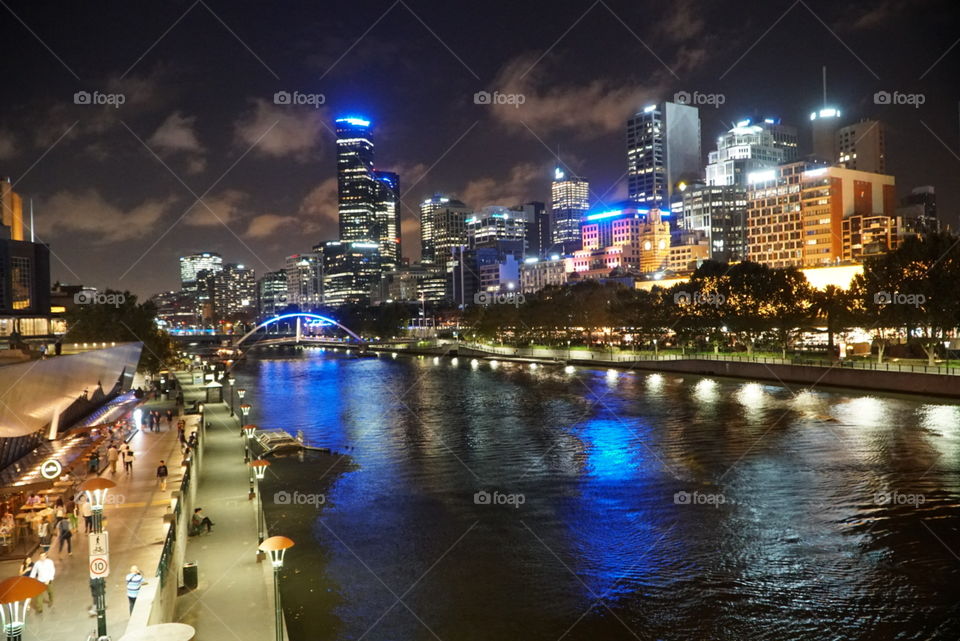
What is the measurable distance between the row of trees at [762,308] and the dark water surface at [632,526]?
9871 mm

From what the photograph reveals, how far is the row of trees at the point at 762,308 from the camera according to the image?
4722cm

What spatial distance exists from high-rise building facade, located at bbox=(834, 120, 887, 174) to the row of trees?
9329 cm

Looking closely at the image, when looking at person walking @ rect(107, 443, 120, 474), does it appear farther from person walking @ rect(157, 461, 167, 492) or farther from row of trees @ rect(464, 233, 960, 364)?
row of trees @ rect(464, 233, 960, 364)

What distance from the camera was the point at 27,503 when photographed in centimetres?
A: 1744

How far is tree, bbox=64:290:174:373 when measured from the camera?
187ft

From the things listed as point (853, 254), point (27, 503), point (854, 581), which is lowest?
point (854, 581)

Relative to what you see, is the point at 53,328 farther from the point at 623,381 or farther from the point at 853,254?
the point at 853,254

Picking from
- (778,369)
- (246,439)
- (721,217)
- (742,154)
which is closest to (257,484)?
(246,439)

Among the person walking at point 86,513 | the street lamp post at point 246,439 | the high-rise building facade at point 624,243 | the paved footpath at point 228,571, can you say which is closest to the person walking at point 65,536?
the person walking at point 86,513

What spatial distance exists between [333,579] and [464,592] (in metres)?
3.34

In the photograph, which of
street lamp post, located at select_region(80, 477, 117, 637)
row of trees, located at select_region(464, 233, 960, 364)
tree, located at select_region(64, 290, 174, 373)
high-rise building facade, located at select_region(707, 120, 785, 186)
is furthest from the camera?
high-rise building facade, located at select_region(707, 120, 785, 186)

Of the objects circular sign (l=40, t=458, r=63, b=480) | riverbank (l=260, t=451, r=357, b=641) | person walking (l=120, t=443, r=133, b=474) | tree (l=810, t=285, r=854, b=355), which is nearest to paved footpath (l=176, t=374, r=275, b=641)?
riverbank (l=260, t=451, r=357, b=641)

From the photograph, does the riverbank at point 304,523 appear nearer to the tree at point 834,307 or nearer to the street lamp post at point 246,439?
the street lamp post at point 246,439

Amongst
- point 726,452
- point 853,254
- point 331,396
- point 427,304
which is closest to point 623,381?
point 331,396
